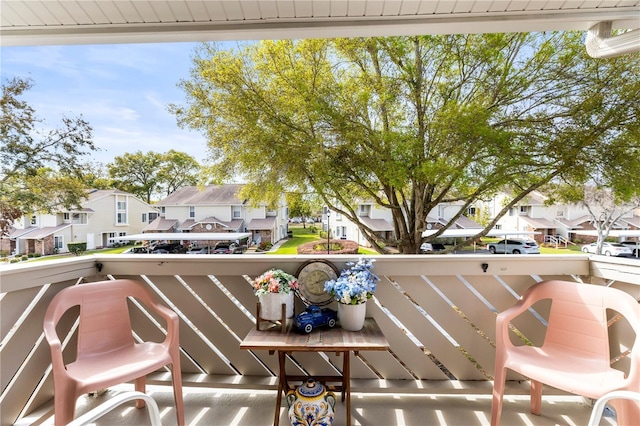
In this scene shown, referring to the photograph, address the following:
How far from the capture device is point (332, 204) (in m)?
5.71

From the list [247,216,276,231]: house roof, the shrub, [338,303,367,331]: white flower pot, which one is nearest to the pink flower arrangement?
[338,303,367,331]: white flower pot

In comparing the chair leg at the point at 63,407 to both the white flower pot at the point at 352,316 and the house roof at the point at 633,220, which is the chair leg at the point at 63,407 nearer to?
the white flower pot at the point at 352,316

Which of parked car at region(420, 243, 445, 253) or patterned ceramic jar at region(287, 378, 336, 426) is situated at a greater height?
parked car at region(420, 243, 445, 253)

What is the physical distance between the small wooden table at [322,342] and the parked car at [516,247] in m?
2.54

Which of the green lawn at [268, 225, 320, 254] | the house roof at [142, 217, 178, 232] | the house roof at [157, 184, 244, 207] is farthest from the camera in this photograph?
the house roof at [157, 184, 244, 207]

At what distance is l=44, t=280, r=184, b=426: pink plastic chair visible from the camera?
1304 mm

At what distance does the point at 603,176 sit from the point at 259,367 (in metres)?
5.47

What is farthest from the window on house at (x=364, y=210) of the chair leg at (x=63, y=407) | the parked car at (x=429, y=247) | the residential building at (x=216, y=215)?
→ the chair leg at (x=63, y=407)

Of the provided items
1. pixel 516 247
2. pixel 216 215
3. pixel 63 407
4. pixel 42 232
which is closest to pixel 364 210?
pixel 516 247

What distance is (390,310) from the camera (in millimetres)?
1993

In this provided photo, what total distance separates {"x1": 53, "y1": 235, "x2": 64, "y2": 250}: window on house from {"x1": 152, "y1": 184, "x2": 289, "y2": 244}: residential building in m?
0.87

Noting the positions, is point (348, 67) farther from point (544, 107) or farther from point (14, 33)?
point (14, 33)

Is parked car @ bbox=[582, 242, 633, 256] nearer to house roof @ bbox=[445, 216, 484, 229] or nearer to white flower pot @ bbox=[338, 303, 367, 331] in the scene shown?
white flower pot @ bbox=[338, 303, 367, 331]

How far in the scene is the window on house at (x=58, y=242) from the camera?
236cm
